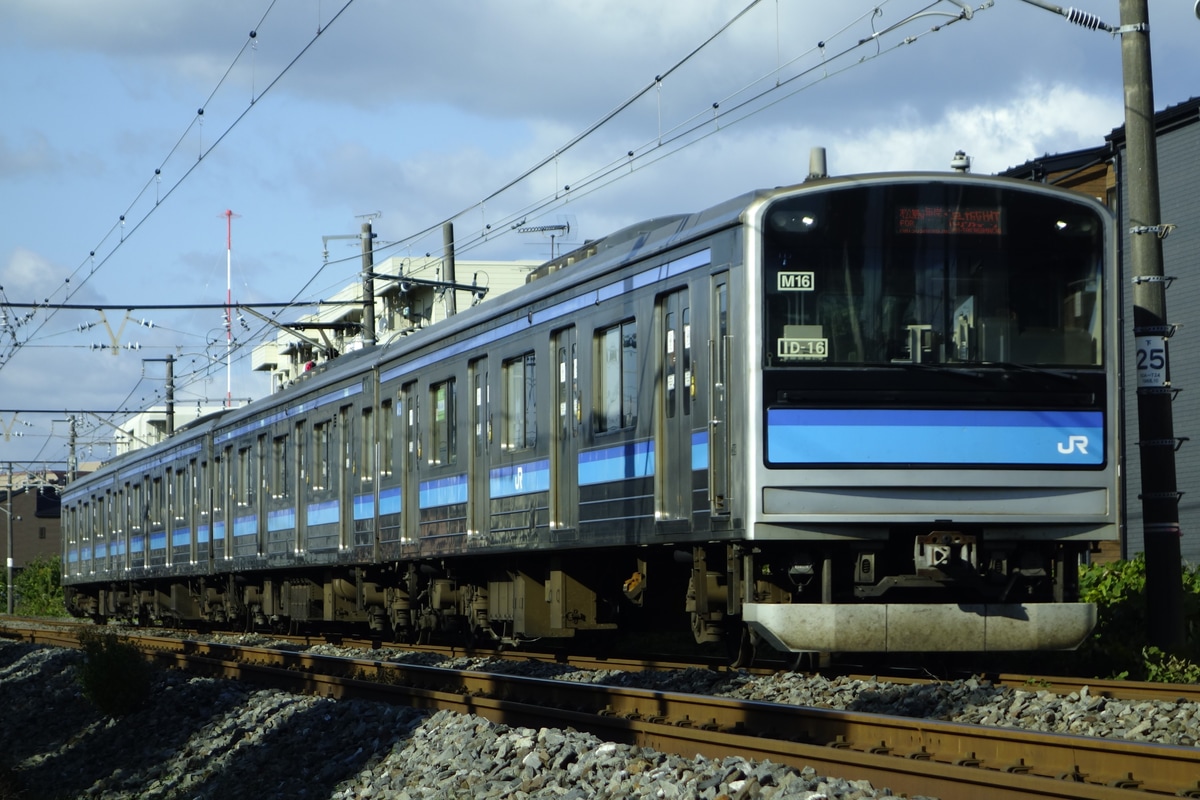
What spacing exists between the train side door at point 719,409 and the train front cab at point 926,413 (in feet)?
1.11

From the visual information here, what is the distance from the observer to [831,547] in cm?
1009

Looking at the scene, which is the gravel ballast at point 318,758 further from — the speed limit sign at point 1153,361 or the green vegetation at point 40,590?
the green vegetation at point 40,590

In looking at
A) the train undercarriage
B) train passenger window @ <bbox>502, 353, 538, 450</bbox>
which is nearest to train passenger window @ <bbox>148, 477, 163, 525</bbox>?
the train undercarriage

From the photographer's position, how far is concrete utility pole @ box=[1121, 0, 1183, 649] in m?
11.3

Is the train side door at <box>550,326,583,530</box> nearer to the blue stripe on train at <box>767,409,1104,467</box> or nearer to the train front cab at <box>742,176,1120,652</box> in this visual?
the train front cab at <box>742,176,1120,652</box>

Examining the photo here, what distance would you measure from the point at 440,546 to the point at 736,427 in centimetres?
633

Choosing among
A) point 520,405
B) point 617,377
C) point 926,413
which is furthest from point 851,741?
point 520,405

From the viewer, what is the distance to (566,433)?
1280 centimetres

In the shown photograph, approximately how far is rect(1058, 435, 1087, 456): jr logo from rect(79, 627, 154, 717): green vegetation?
881 centimetres

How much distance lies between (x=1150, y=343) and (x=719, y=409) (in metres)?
3.50

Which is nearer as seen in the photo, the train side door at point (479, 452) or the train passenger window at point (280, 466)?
the train side door at point (479, 452)

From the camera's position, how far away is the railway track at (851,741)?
20.5 ft

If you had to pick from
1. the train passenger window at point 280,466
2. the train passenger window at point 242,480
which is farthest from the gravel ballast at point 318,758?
the train passenger window at point 242,480

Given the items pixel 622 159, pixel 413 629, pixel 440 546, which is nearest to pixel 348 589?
pixel 413 629
